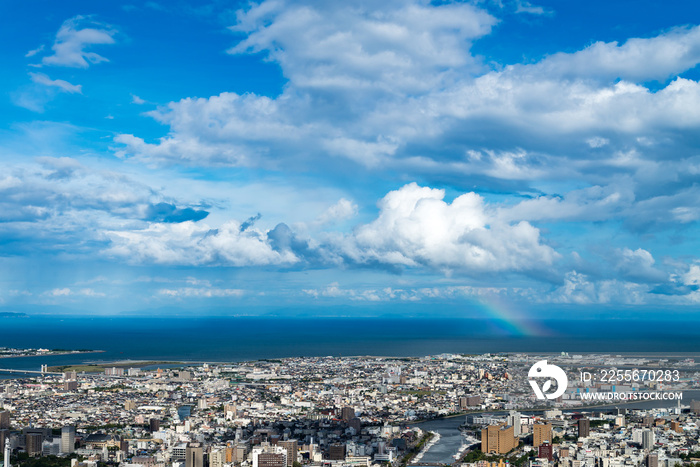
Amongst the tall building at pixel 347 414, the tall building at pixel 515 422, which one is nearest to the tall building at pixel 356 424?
the tall building at pixel 347 414

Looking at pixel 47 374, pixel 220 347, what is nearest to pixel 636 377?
pixel 47 374

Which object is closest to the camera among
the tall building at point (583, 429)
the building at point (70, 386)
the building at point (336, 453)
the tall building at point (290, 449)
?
the tall building at point (290, 449)

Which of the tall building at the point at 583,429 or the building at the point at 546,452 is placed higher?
the tall building at the point at 583,429

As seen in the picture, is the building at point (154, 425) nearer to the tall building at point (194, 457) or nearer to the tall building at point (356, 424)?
the tall building at point (194, 457)

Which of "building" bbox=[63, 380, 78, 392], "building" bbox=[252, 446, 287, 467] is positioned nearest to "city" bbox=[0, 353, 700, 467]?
"building" bbox=[252, 446, 287, 467]

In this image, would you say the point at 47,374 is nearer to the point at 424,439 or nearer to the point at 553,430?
the point at 424,439

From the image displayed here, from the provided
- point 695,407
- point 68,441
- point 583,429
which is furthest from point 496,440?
point 68,441

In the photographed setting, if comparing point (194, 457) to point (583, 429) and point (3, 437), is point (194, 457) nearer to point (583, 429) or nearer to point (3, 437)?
point (3, 437)
